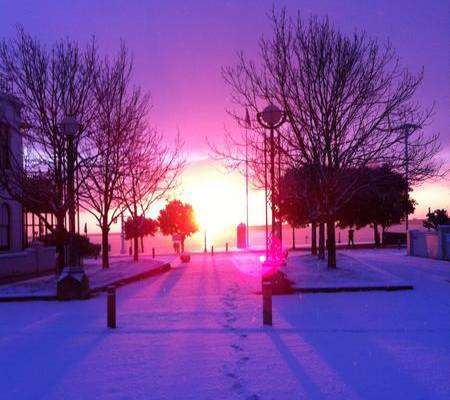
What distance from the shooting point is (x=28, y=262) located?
2703 centimetres

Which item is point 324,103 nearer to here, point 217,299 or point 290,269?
point 290,269

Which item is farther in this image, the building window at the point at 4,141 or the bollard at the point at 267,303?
the building window at the point at 4,141

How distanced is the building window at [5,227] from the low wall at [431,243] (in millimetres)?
22020

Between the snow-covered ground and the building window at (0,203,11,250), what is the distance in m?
13.8

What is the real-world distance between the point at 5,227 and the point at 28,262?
2.22m

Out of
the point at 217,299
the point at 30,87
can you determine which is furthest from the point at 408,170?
the point at 30,87

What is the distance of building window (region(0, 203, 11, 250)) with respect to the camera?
89.4 ft

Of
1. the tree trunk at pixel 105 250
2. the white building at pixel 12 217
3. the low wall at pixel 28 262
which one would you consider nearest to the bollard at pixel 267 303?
the low wall at pixel 28 262

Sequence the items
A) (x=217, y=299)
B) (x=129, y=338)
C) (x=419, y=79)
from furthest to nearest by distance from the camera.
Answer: (x=419, y=79), (x=217, y=299), (x=129, y=338)

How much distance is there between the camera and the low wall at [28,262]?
79.9 feet

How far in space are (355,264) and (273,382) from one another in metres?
16.7

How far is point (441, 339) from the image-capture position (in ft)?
29.4

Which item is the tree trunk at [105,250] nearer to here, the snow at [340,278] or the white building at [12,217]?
the white building at [12,217]

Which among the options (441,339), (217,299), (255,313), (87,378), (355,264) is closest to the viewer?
(87,378)
